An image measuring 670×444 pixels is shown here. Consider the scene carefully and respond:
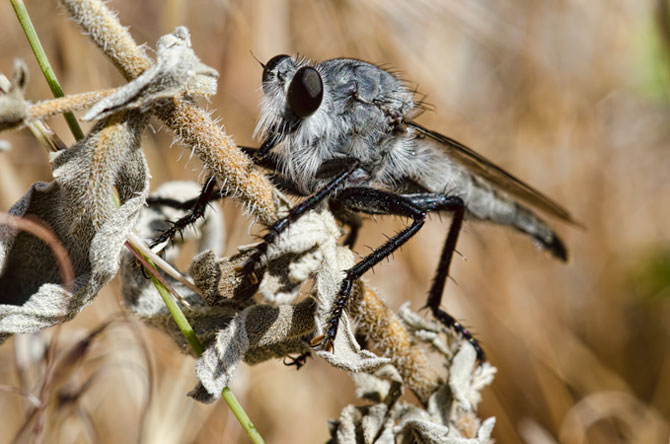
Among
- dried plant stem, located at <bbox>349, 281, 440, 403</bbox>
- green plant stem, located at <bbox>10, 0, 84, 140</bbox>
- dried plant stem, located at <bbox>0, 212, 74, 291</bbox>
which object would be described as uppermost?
dried plant stem, located at <bbox>349, 281, 440, 403</bbox>

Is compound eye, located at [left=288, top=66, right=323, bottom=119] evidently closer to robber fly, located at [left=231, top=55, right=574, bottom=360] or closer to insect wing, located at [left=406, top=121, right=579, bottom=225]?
robber fly, located at [left=231, top=55, right=574, bottom=360]

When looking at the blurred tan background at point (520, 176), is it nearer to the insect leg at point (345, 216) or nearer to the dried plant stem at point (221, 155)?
the insect leg at point (345, 216)

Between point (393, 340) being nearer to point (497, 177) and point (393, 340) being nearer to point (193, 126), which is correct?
point (193, 126)

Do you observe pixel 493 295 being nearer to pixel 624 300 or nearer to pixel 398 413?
pixel 624 300

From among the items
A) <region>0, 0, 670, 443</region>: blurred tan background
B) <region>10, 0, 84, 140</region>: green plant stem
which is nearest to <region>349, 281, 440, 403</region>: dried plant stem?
<region>10, 0, 84, 140</region>: green plant stem

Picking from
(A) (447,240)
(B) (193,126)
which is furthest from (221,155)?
(A) (447,240)

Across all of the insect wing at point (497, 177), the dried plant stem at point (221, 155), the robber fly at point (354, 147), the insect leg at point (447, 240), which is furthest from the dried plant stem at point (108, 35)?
the insect wing at point (497, 177)
